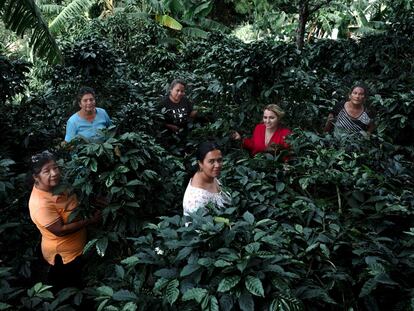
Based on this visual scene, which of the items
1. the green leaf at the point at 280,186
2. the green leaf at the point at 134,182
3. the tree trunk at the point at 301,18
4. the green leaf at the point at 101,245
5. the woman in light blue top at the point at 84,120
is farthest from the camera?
the tree trunk at the point at 301,18

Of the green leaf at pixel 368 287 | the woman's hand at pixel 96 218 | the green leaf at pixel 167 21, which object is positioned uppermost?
Result: the green leaf at pixel 167 21

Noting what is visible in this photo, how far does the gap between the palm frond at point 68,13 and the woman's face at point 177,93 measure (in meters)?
8.50

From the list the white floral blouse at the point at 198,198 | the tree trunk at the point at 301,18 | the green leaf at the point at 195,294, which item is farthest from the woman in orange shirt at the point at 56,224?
the tree trunk at the point at 301,18

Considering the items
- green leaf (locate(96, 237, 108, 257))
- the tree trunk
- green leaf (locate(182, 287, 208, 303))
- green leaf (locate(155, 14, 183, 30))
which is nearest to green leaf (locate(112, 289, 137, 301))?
green leaf (locate(182, 287, 208, 303))

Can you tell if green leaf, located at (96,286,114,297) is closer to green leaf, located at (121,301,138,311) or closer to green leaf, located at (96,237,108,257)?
green leaf, located at (121,301,138,311)

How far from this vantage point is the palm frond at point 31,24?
4.00 m

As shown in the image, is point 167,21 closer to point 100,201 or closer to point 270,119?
point 270,119

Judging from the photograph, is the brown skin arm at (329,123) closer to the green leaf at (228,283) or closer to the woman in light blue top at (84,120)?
the woman in light blue top at (84,120)

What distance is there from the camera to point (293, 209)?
2969mm

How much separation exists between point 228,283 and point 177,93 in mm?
3713

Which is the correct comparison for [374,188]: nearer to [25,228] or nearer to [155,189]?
[155,189]

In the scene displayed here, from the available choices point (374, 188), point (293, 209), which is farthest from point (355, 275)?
point (374, 188)

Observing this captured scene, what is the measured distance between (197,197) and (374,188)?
1298 mm

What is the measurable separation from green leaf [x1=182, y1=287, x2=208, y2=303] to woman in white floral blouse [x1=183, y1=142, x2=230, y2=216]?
1.07m
